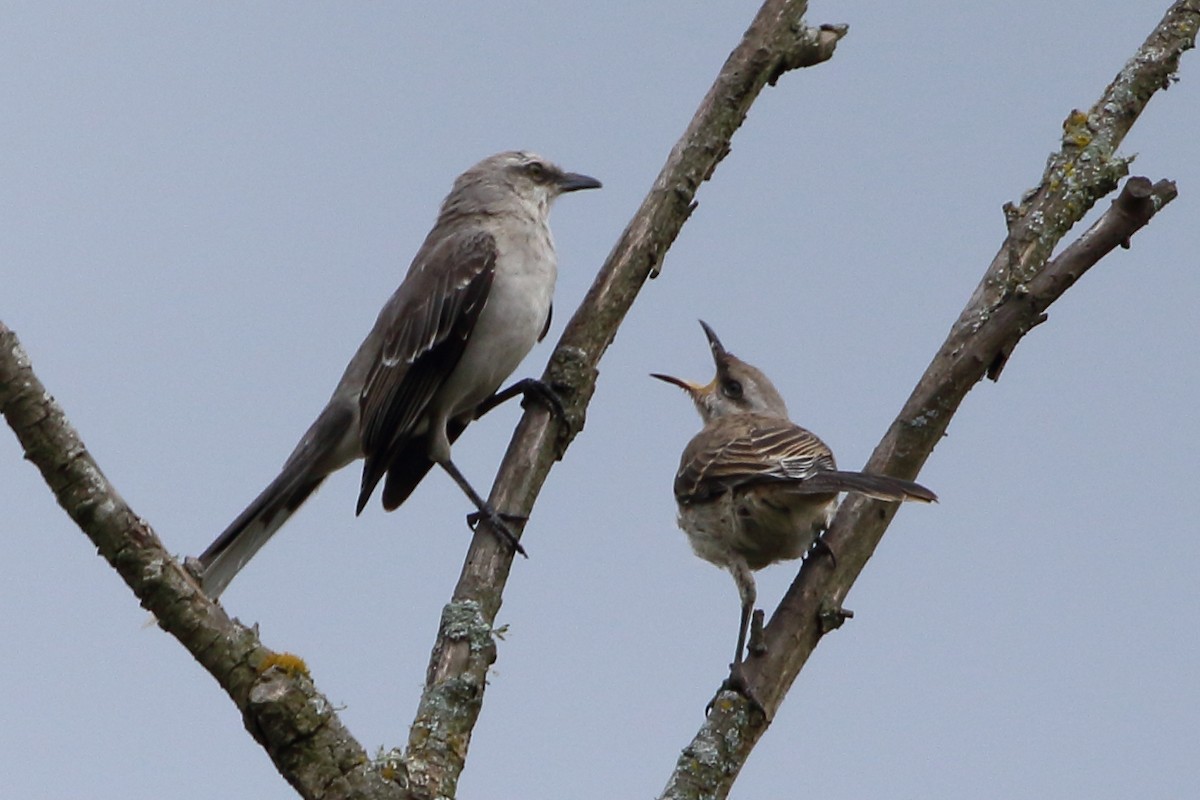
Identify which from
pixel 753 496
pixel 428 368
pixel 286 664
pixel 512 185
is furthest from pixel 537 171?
pixel 286 664

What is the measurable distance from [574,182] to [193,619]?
4488 millimetres

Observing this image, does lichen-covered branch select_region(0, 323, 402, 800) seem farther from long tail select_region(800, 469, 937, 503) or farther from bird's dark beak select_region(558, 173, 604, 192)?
bird's dark beak select_region(558, 173, 604, 192)

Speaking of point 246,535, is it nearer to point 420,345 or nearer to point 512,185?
point 420,345

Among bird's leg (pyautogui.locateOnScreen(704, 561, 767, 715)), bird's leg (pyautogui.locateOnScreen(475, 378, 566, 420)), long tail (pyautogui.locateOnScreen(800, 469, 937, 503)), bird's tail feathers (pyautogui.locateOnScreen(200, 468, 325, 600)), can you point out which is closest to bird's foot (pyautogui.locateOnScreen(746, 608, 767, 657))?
bird's leg (pyautogui.locateOnScreen(704, 561, 767, 715))

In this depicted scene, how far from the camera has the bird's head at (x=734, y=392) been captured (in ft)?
26.2

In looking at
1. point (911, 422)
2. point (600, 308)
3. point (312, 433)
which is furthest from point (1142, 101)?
point (312, 433)

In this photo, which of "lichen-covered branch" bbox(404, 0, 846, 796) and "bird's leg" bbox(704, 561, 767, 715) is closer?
"bird's leg" bbox(704, 561, 767, 715)

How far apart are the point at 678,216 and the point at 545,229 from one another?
1705mm

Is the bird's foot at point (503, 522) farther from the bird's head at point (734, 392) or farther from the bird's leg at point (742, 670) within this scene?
the bird's head at point (734, 392)

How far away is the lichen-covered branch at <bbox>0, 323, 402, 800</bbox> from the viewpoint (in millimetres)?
3354

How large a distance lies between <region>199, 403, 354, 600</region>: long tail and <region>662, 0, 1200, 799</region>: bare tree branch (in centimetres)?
238

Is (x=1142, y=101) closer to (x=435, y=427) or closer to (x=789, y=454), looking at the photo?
(x=789, y=454)

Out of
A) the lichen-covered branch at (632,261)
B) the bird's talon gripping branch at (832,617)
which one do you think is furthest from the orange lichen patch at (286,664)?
the bird's talon gripping branch at (832,617)

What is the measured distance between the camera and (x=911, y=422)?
16.7 feet
